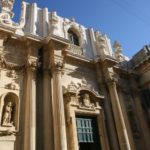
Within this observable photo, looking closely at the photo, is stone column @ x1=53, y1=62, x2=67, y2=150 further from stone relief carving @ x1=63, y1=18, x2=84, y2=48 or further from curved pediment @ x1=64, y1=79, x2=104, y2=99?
stone relief carving @ x1=63, y1=18, x2=84, y2=48

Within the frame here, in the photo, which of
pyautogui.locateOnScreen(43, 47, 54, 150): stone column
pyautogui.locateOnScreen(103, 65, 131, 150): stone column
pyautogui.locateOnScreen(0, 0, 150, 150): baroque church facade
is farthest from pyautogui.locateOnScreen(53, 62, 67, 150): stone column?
pyautogui.locateOnScreen(103, 65, 131, 150): stone column

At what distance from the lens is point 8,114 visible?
6.97 metres

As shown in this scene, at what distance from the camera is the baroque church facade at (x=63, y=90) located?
23.5ft

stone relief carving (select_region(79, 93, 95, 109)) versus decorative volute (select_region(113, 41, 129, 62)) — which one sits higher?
decorative volute (select_region(113, 41, 129, 62))

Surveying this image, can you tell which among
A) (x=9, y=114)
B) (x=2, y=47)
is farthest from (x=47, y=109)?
(x=2, y=47)

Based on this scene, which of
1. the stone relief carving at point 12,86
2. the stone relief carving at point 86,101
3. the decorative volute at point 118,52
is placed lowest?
the stone relief carving at point 86,101

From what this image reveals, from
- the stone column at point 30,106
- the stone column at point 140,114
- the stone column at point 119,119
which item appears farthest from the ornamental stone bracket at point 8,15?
the stone column at point 140,114

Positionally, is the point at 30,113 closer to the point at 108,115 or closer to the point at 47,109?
the point at 47,109

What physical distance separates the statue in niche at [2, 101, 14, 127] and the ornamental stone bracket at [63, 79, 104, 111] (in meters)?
2.28

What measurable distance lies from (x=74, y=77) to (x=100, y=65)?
1.78m

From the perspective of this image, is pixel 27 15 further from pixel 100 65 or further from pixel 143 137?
pixel 143 137

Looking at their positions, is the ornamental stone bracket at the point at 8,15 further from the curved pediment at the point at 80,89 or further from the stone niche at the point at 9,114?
the curved pediment at the point at 80,89

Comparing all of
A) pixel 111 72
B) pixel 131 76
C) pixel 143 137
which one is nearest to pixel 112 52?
pixel 131 76

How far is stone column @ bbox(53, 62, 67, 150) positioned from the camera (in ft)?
22.5
